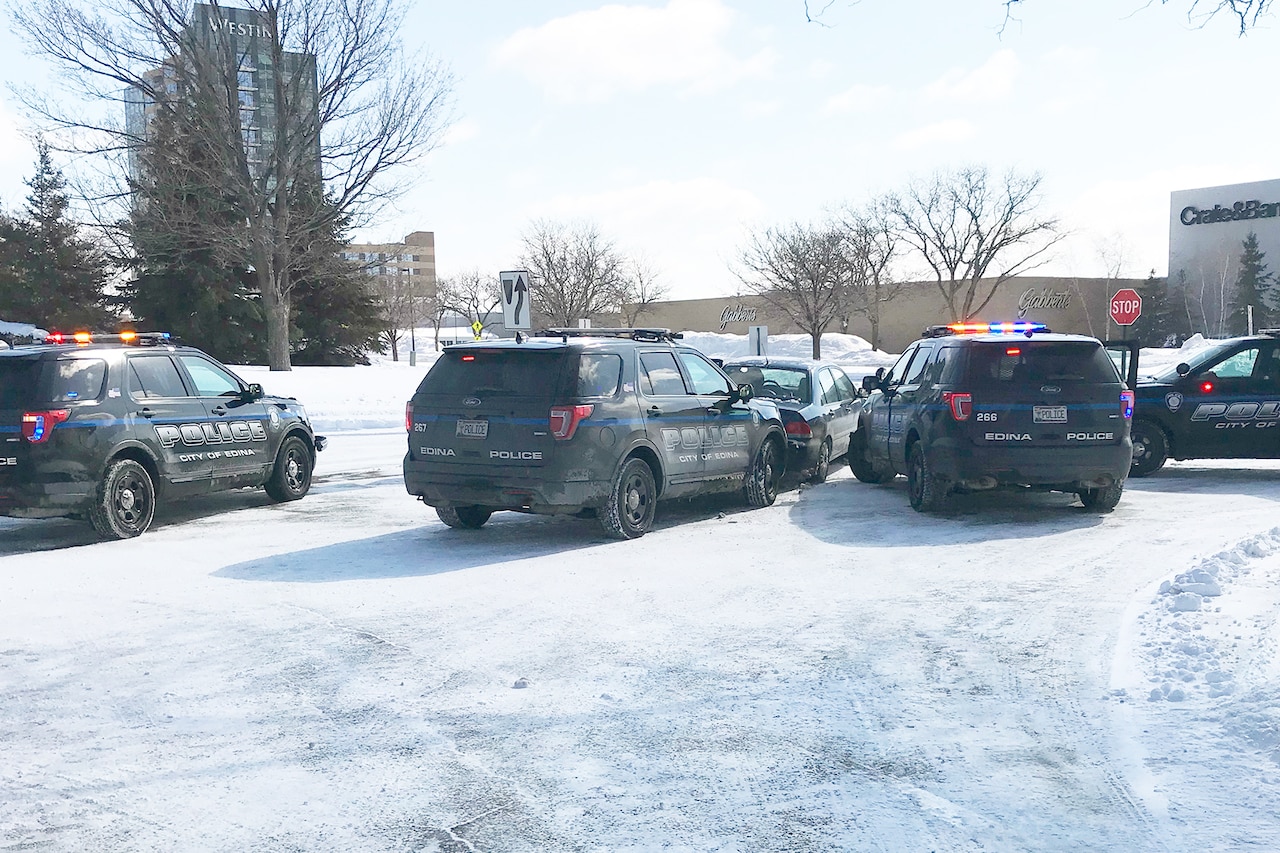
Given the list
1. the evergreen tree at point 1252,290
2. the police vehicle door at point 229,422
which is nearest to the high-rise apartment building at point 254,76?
the police vehicle door at point 229,422

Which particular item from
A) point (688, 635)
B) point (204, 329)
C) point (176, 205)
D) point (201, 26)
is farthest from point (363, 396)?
point (688, 635)

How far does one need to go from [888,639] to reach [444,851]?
3315 millimetres

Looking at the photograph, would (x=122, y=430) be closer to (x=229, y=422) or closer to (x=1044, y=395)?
(x=229, y=422)

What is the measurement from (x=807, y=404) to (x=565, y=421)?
16.8ft

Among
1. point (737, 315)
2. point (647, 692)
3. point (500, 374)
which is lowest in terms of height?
point (647, 692)

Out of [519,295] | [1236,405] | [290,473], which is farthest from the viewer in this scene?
[519,295]

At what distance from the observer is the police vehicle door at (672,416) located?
1006cm

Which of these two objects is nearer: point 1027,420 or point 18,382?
point 18,382

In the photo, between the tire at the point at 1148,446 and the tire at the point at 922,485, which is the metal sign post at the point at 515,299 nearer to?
the tire at the point at 922,485

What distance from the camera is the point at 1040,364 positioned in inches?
414

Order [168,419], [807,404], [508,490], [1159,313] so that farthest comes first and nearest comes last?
[1159,313] < [807,404] < [168,419] < [508,490]

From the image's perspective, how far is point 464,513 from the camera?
33.8 ft

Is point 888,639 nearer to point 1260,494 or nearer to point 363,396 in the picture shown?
point 1260,494

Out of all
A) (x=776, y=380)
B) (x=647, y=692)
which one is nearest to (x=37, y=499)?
(x=647, y=692)
